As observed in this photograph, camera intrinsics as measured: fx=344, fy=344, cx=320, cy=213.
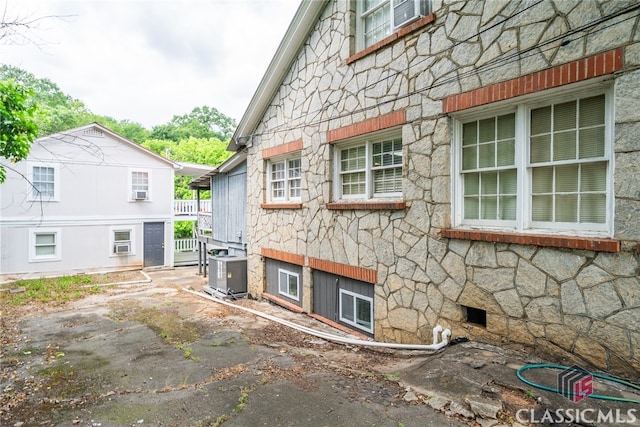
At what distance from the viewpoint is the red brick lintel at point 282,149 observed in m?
8.44

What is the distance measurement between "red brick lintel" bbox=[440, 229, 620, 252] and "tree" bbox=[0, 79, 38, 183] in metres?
6.43

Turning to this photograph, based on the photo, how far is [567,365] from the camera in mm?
3754

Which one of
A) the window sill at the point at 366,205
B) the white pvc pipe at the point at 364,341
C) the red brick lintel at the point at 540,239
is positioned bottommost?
the white pvc pipe at the point at 364,341

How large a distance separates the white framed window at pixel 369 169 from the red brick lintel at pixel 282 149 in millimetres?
1401

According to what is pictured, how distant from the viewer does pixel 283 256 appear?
9.00 meters

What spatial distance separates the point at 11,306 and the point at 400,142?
1199cm

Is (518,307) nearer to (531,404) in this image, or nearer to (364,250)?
(531,404)

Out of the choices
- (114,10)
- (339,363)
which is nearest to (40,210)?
(114,10)

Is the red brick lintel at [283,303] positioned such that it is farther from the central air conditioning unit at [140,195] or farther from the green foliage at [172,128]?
the green foliage at [172,128]

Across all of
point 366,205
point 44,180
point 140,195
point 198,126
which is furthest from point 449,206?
point 198,126

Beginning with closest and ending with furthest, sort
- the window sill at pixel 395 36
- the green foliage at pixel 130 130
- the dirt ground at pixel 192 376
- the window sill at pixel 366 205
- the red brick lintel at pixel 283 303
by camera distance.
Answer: the dirt ground at pixel 192 376, the window sill at pixel 395 36, the window sill at pixel 366 205, the red brick lintel at pixel 283 303, the green foliage at pixel 130 130

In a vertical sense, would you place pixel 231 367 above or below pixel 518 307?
below

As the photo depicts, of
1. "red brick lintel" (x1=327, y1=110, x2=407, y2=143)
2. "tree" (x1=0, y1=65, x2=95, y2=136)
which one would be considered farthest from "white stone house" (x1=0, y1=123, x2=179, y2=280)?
"tree" (x1=0, y1=65, x2=95, y2=136)

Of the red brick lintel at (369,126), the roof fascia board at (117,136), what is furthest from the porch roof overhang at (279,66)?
the roof fascia board at (117,136)
